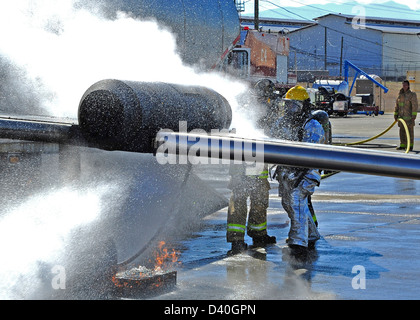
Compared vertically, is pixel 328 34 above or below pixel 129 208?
above

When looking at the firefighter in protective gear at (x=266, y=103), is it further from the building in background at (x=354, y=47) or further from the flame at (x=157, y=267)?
the building in background at (x=354, y=47)

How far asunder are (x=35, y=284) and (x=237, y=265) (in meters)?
2.18

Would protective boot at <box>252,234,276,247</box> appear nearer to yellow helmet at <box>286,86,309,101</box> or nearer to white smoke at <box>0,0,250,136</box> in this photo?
yellow helmet at <box>286,86,309,101</box>

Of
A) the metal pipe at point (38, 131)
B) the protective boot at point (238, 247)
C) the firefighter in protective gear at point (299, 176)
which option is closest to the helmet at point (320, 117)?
the firefighter in protective gear at point (299, 176)

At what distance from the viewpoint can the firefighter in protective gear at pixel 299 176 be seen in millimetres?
7027

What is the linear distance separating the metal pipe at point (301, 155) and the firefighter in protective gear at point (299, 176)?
186 inches

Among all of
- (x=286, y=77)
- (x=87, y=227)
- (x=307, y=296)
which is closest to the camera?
(x=307, y=296)

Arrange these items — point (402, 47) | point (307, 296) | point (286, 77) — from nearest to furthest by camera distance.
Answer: point (307, 296) < point (286, 77) < point (402, 47)

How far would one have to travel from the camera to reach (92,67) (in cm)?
645

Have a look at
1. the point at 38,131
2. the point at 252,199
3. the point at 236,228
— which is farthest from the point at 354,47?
the point at 38,131

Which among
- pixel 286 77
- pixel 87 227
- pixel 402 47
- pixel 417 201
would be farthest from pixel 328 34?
pixel 87 227

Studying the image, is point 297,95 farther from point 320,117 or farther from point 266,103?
point 266,103

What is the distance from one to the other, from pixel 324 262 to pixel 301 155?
4444 millimetres
